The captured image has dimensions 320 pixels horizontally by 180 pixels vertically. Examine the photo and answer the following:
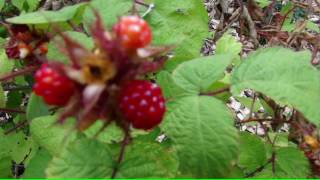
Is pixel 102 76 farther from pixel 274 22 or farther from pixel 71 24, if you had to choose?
pixel 274 22

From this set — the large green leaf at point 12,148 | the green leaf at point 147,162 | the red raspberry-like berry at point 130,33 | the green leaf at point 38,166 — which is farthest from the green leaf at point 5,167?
the red raspberry-like berry at point 130,33

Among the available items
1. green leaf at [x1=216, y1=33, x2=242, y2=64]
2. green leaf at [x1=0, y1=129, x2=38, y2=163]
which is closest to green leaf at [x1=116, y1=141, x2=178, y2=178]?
green leaf at [x1=216, y1=33, x2=242, y2=64]

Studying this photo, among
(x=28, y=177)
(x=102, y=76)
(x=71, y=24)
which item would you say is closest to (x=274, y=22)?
(x=71, y=24)

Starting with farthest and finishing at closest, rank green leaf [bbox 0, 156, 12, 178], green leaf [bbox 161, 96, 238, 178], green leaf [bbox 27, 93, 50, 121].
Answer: green leaf [bbox 0, 156, 12, 178] < green leaf [bbox 27, 93, 50, 121] < green leaf [bbox 161, 96, 238, 178]

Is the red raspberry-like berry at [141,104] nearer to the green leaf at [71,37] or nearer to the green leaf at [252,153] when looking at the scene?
the green leaf at [71,37]

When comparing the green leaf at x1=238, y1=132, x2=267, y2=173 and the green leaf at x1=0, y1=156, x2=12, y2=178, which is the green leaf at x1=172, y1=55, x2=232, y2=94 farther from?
the green leaf at x1=0, y1=156, x2=12, y2=178

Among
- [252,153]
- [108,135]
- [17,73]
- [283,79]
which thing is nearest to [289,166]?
[252,153]
